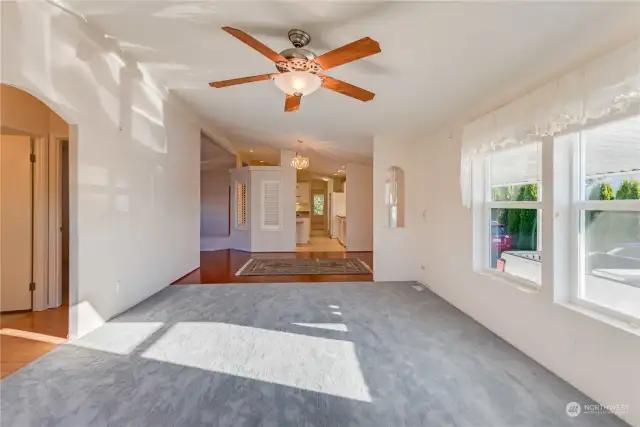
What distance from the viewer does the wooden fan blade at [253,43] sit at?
184 centimetres

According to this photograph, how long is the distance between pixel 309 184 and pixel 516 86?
37.7ft

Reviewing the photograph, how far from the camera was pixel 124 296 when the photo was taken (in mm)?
3402

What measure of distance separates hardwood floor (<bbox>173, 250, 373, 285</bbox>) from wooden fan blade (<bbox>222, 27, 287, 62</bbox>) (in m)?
3.64

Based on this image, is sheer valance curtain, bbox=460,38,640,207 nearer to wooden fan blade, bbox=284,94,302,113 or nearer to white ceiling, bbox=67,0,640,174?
white ceiling, bbox=67,0,640,174

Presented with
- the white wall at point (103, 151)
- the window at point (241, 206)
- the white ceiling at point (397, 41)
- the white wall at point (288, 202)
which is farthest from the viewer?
the window at point (241, 206)

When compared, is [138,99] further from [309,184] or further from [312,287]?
[309,184]

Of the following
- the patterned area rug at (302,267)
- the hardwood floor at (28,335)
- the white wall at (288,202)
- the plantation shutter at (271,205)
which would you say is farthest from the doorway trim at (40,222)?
the white wall at (288,202)

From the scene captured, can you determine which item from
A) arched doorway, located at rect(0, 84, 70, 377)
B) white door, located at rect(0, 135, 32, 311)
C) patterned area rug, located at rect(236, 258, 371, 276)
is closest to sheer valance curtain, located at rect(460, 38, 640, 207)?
patterned area rug, located at rect(236, 258, 371, 276)

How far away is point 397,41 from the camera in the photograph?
87.7 inches

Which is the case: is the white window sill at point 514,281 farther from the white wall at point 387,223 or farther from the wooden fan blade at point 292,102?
the wooden fan blade at point 292,102

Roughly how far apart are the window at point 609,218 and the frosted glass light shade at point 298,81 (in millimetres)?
1975

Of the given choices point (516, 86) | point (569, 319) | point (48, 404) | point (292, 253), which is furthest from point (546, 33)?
point (292, 253)

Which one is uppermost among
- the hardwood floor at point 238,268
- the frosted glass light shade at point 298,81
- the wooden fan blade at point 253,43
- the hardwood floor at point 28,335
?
the wooden fan blade at point 253,43

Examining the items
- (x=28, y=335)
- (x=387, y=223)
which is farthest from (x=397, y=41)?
(x=28, y=335)
